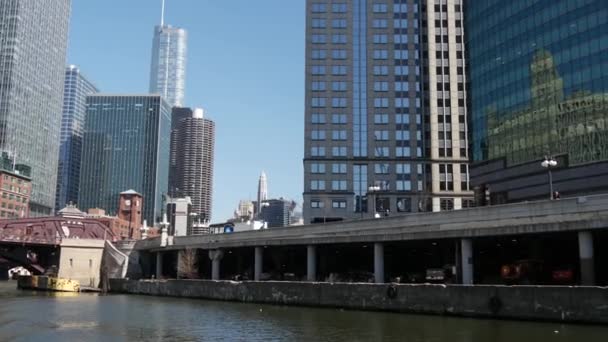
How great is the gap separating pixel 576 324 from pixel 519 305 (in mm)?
4757

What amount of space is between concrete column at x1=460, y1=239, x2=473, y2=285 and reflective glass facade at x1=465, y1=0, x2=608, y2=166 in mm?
37786

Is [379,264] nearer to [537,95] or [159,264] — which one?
[537,95]

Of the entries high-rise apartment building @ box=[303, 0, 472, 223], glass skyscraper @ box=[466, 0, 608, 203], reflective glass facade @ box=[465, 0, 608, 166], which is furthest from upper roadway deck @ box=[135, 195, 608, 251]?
high-rise apartment building @ box=[303, 0, 472, 223]

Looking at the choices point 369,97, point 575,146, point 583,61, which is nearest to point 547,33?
point 583,61

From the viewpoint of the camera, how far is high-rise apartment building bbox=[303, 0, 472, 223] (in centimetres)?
15438

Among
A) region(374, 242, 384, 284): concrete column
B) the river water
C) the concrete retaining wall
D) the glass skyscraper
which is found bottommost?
A: the river water

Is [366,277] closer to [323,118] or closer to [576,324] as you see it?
[576,324]

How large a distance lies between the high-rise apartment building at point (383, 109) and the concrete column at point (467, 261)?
88918mm

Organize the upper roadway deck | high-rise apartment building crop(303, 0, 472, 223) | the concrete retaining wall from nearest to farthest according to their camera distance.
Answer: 1. the concrete retaining wall
2. the upper roadway deck
3. high-rise apartment building crop(303, 0, 472, 223)

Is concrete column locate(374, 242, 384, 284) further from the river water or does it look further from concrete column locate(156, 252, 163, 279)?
concrete column locate(156, 252, 163, 279)

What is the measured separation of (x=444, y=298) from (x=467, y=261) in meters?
8.02

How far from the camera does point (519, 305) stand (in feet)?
165

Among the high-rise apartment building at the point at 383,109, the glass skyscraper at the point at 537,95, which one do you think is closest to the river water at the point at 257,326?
the glass skyscraper at the point at 537,95

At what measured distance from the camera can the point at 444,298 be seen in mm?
55688
